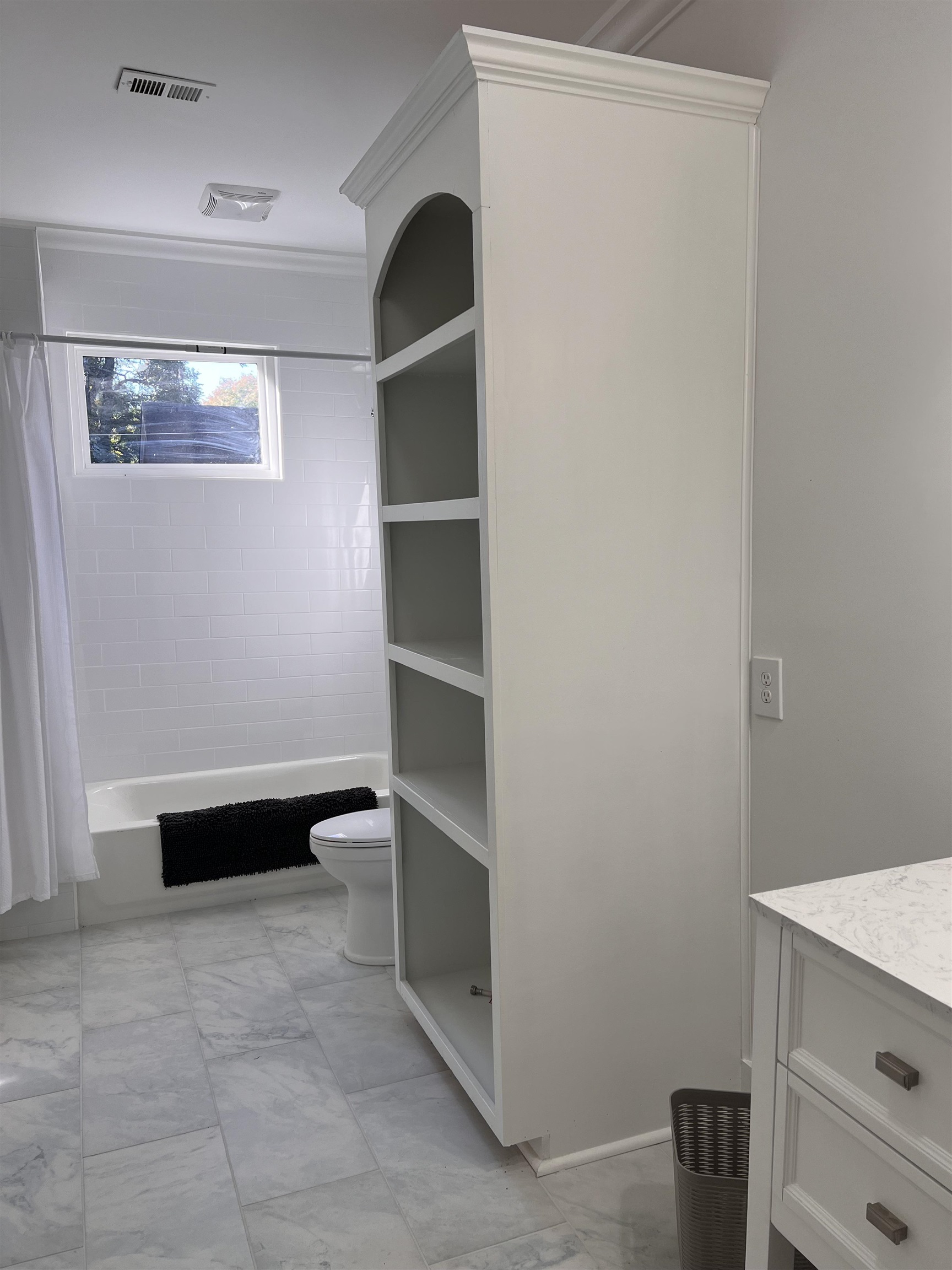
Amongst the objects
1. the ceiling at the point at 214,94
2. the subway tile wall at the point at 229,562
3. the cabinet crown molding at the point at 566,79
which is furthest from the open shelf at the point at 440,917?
the ceiling at the point at 214,94

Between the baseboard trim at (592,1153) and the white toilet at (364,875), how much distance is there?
109cm

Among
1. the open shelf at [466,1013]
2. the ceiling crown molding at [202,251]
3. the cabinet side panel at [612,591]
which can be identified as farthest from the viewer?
the ceiling crown molding at [202,251]

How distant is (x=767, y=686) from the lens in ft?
6.59

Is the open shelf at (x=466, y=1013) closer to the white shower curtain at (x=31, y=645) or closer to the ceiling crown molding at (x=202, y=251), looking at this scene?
the white shower curtain at (x=31, y=645)

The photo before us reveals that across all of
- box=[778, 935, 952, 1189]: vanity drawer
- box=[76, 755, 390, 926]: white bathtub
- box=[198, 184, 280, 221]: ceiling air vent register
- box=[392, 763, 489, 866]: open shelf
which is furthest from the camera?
box=[76, 755, 390, 926]: white bathtub

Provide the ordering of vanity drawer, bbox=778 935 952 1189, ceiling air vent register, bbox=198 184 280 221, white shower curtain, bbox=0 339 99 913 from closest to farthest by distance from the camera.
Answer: vanity drawer, bbox=778 935 952 1189 → white shower curtain, bbox=0 339 99 913 → ceiling air vent register, bbox=198 184 280 221

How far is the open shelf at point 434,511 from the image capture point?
6.32 ft

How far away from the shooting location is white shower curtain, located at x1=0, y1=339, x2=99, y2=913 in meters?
3.17

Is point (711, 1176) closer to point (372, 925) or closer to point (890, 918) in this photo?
point (890, 918)

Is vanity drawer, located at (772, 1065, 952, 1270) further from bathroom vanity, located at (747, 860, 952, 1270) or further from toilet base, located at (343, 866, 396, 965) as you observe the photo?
toilet base, located at (343, 866, 396, 965)

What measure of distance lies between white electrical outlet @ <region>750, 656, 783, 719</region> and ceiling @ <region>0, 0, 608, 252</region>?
1600 mm

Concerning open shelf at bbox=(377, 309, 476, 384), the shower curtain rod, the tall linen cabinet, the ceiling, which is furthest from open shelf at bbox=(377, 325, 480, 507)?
the shower curtain rod

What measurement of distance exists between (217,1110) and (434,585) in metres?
1.42

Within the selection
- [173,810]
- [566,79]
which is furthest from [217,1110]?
[566,79]
